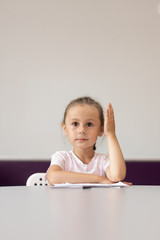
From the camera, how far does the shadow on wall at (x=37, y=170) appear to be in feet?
7.67

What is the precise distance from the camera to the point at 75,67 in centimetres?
266

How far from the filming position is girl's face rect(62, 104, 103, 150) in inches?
48.6

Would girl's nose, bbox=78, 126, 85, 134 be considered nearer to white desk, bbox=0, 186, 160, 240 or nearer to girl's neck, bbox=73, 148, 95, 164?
girl's neck, bbox=73, 148, 95, 164

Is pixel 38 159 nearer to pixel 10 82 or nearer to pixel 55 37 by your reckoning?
pixel 10 82

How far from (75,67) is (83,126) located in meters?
1.47

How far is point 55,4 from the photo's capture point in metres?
2.69

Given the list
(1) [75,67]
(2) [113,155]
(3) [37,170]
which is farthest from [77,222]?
(1) [75,67]

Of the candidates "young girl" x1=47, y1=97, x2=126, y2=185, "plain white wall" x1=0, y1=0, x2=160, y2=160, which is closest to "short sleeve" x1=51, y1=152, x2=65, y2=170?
"young girl" x1=47, y1=97, x2=126, y2=185

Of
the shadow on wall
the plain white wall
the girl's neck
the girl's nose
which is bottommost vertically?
the shadow on wall

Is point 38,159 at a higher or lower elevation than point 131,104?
lower

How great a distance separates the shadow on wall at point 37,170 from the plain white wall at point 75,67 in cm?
15

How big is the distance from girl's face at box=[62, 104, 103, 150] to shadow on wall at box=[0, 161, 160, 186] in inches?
42.3

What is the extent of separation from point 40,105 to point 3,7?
2.66ft

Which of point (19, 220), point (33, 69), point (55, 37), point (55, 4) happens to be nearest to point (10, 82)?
point (33, 69)
